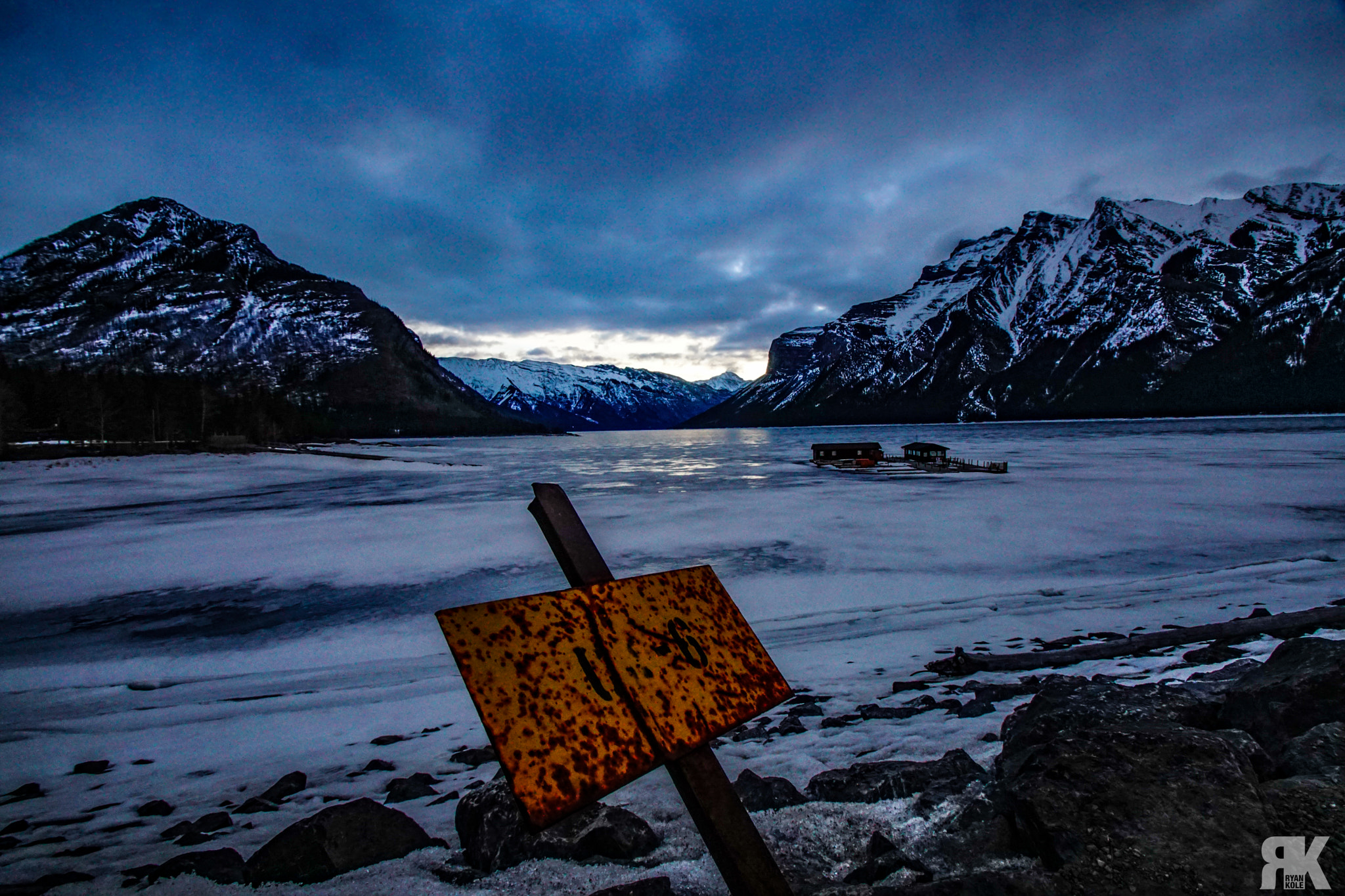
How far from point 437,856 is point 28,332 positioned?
976ft

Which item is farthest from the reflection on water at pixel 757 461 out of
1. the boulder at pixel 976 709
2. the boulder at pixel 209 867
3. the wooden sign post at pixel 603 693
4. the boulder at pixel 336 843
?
the wooden sign post at pixel 603 693

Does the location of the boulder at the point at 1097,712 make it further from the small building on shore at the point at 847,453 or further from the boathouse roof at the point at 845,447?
the boathouse roof at the point at 845,447

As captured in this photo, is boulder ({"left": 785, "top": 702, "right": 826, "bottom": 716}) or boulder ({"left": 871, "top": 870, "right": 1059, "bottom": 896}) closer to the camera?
boulder ({"left": 871, "top": 870, "right": 1059, "bottom": 896})

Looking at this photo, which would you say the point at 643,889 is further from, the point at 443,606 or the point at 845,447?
the point at 845,447

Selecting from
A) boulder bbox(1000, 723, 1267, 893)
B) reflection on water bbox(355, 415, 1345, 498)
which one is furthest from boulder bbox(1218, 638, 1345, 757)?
reflection on water bbox(355, 415, 1345, 498)

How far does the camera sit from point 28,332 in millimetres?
198625

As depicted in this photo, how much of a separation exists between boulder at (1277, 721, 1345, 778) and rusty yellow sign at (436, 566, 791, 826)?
10.5 feet

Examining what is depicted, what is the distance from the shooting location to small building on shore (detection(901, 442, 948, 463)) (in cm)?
4847

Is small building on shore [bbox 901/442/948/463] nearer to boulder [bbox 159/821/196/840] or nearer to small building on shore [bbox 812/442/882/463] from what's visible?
small building on shore [bbox 812/442/882/463]

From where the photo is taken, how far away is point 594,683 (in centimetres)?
186

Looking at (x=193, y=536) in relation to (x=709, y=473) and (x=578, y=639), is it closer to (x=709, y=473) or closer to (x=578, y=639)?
(x=578, y=639)

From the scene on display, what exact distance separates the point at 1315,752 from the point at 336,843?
19.2ft

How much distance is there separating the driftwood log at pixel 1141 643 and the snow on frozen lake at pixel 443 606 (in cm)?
44

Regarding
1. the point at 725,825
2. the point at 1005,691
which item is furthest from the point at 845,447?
the point at 725,825
